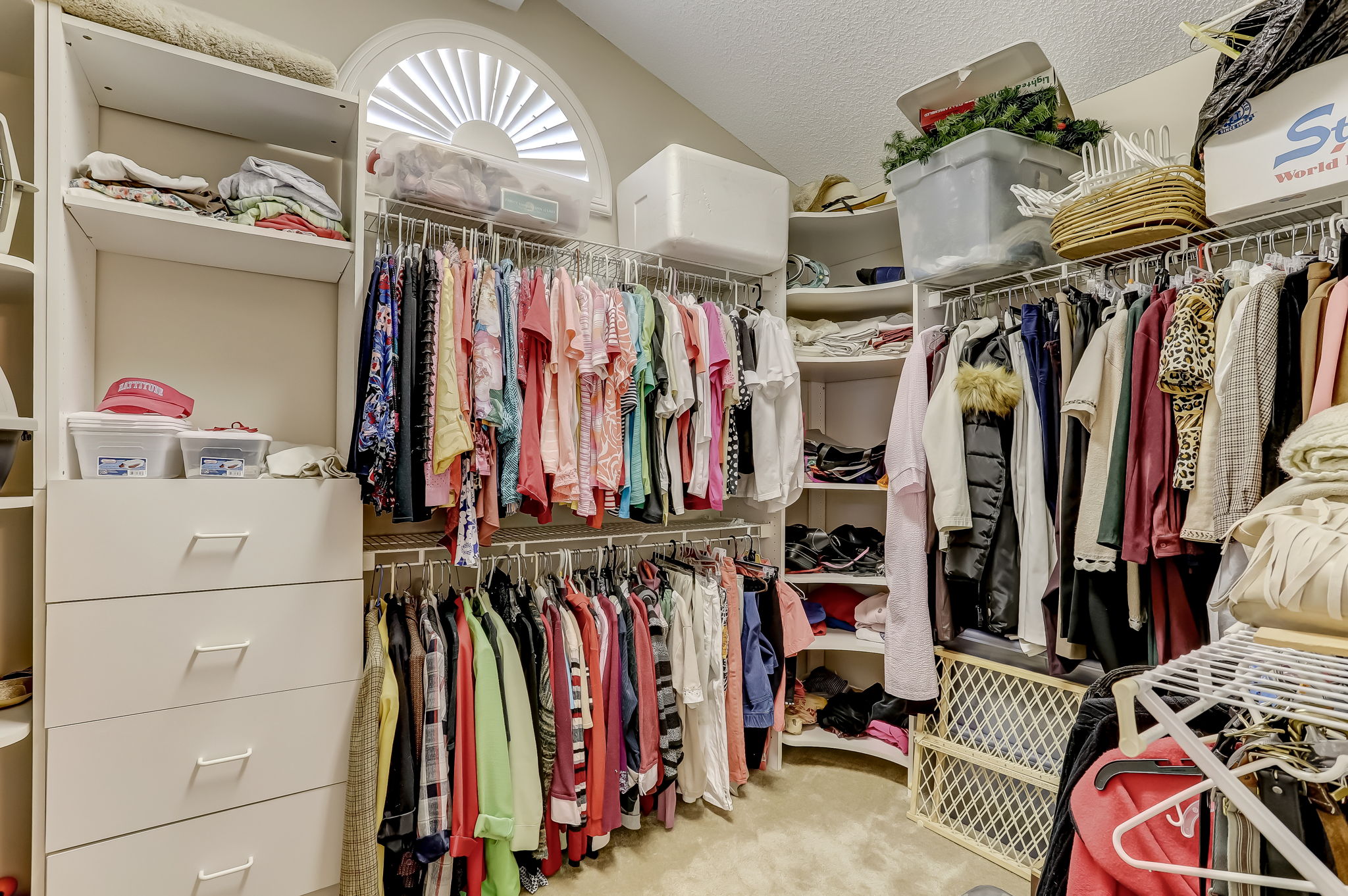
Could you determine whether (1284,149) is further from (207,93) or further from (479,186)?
(207,93)

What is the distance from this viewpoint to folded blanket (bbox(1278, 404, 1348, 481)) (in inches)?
34.4

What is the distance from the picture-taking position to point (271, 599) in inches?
62.0

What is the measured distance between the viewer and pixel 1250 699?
0.61m

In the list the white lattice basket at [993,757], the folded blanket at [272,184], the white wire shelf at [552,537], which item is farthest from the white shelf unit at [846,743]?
the folded blanket at [272,184]

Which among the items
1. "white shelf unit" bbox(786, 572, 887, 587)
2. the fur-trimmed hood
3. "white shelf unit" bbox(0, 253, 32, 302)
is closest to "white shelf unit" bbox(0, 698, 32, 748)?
"white shelf unit" bbox(0, 253, 32, 302)

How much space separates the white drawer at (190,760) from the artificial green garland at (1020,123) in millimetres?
2343

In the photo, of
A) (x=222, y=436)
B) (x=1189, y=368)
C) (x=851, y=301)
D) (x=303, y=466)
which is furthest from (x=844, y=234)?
(x=222, y=436)

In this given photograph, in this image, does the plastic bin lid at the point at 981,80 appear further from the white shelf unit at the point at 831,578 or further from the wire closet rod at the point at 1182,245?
the white shelf unit at the point at 831,578

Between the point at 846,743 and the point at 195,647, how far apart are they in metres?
2.17

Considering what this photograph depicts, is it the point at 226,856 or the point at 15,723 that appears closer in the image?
the point at 15,723

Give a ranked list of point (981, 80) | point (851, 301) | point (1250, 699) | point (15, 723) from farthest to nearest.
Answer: point (851, 301) → point (981, 80) → point (15, 723) → point (1250, 699)

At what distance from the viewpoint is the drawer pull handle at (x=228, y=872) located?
150cm

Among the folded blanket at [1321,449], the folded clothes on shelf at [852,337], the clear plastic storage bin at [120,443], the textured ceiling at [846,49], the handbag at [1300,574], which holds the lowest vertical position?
the handbag at [1300,574]

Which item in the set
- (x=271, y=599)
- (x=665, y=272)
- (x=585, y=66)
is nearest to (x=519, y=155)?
(x=585, y=66)
